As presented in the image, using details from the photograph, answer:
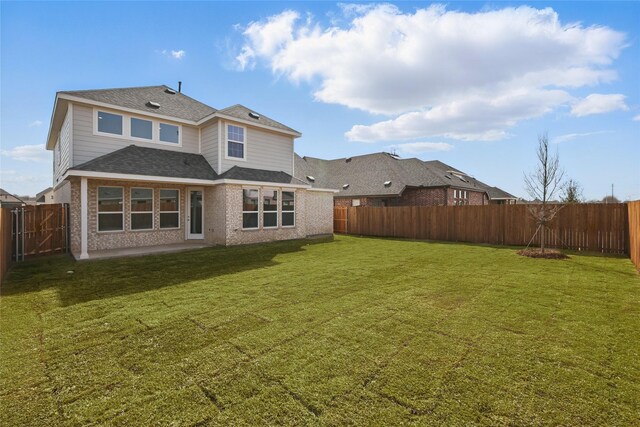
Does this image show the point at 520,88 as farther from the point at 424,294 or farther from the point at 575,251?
the point at 424,294

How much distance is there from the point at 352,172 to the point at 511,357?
23.2 metres

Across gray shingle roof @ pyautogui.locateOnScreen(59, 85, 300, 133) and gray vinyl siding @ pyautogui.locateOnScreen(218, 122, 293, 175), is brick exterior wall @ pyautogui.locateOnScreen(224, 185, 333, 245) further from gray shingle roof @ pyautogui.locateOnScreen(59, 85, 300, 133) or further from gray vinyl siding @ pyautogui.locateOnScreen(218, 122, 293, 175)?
gray shingle roof @ pyautogui.locateOnScreen(59, 85, 300, 133)

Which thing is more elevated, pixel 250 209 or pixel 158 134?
pixel 158 134

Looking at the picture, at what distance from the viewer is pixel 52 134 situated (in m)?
14.8

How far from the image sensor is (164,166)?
39.2 feet

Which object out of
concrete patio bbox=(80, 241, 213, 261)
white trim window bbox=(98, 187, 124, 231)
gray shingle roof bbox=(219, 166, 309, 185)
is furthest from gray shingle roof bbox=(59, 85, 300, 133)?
concrete patio bbox=(80, 241, 213, 261)

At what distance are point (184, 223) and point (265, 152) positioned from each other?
5103 mm

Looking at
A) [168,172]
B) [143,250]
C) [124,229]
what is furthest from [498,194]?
[124,229]

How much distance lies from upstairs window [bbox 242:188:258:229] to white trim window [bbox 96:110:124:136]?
5377mm

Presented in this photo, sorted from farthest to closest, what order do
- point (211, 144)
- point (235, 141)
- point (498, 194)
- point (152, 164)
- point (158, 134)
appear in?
point (498, 194) < point (235, 141) < point (211, 144) < point (158, 134) < point (152, 164)

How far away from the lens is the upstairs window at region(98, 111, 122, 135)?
447 inches

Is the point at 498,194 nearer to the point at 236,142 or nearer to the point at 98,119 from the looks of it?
the point at 236,142

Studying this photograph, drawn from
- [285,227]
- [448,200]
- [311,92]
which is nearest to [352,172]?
[448,200]

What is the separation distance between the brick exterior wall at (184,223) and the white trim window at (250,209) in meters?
0.18
